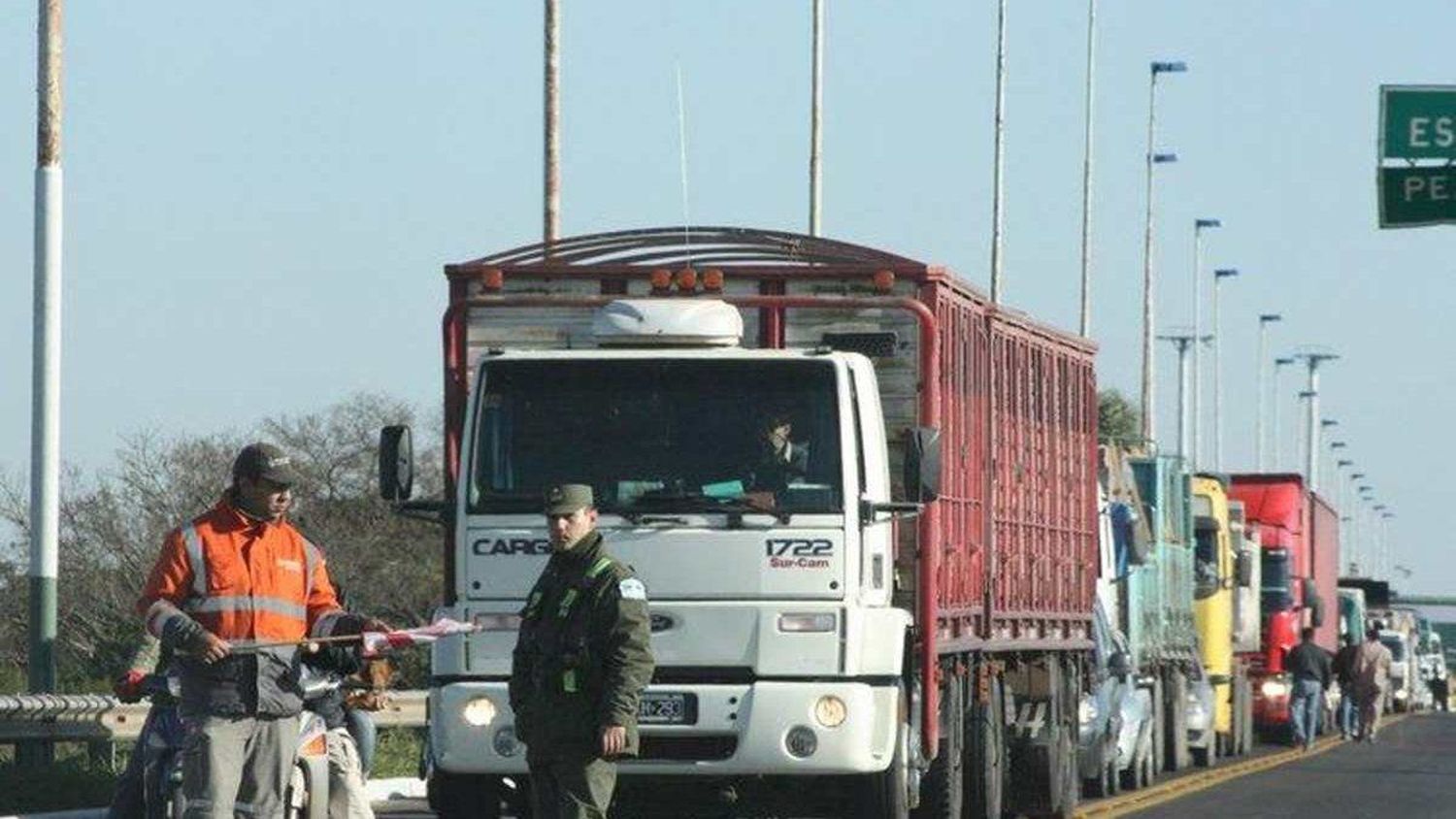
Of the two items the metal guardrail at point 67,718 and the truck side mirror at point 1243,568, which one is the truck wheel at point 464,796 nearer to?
the metal guardrail at point 67,718

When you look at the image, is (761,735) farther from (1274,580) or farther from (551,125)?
(1274,580)

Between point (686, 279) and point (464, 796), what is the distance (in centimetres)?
287

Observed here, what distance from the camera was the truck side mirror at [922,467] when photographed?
1734cm

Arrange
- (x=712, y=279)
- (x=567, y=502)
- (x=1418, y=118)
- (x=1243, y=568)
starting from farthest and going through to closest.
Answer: (x=1243, y=568) → (x=1418, y=118) → (x=712, y=279) → (x=567, y=502)

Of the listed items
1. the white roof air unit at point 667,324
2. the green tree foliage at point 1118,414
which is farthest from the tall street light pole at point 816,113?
the green tree foliage at point 1118,414

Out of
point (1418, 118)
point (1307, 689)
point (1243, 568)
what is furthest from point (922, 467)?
point (1307, 689)

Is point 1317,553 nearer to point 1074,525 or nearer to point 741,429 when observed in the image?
point 1074,525

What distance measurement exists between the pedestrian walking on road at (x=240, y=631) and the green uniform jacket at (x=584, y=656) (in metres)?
0.69

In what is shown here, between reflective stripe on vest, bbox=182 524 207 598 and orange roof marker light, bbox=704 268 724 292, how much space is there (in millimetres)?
6313

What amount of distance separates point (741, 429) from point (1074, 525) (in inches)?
347

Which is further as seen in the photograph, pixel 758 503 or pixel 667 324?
Result: pixel 667 324

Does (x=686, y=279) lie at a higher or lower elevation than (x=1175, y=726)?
higher

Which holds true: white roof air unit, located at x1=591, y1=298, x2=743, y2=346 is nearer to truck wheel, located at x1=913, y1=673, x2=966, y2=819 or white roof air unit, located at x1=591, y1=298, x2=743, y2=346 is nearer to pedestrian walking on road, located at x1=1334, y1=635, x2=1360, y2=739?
truck wheel, located at x1=913, y1=673, x2=966, y2=819

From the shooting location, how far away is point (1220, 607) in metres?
41.5
